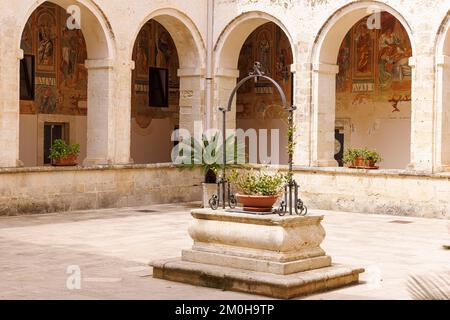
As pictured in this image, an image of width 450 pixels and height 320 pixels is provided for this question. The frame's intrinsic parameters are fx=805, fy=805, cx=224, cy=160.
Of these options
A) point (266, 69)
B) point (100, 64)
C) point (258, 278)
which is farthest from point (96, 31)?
point (258, 278)

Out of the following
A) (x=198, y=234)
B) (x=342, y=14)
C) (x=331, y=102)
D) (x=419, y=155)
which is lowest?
(x=198, y=234)

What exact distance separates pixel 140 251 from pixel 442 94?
23.2ft

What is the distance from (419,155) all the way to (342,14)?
3.23m

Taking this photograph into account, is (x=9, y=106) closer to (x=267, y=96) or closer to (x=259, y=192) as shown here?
(x=259, y=192)

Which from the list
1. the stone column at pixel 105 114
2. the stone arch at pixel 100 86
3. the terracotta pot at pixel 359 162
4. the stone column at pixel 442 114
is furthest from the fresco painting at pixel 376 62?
the stone arch at pixel 100 86

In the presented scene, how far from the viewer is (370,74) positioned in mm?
19391

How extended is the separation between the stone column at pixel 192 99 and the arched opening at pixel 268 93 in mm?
3056

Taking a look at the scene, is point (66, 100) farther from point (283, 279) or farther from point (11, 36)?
point (283, 279)

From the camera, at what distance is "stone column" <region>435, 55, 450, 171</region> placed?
48.6ft

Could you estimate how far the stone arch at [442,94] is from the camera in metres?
14.8

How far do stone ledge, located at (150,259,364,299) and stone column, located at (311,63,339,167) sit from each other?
316 inches
